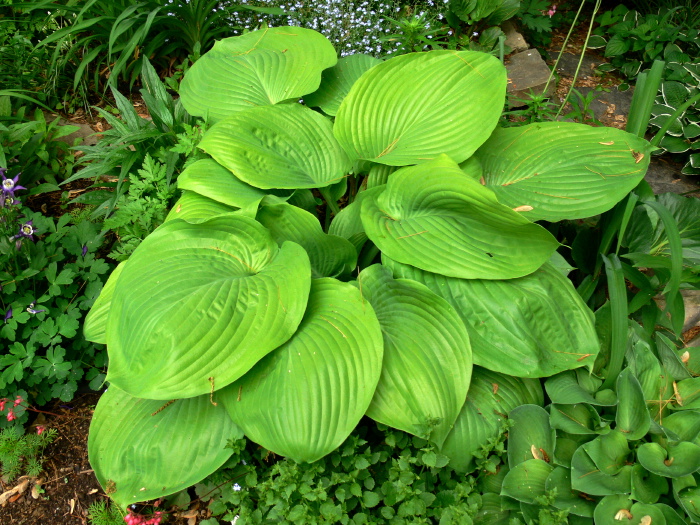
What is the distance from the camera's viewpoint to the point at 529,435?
1743mm

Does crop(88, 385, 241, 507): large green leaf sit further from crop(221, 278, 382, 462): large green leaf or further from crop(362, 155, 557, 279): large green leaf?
crop(362, 155, 557, 279): large green leaf

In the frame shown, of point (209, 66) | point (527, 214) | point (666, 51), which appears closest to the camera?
point (527, 214)

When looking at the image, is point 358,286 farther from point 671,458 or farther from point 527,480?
point 671,458

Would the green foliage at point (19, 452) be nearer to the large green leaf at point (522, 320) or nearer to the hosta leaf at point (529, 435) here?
the large green leaf at point (522, 320)

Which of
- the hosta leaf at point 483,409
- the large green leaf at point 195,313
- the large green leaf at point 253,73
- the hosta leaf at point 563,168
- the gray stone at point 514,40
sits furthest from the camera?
the gray stone at point 514,40

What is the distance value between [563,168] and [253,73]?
1417 millimetres

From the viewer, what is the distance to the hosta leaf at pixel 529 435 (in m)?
1.71

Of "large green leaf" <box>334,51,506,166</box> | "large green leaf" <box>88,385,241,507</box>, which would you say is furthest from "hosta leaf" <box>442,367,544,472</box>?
"large green leaf" <box>334,51,506,166</box>

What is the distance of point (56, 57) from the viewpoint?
9.91ft

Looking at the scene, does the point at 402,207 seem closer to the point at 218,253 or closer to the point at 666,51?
the point at 218,253

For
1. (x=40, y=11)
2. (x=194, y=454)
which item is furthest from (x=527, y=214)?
(x=40, y=11)

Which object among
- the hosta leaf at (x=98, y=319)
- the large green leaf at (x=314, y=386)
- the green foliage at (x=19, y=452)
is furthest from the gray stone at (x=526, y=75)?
the green foliage at (x=19, y=452)

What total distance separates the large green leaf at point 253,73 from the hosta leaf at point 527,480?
1681 millimetres

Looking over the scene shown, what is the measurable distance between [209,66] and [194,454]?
5.62 feet
